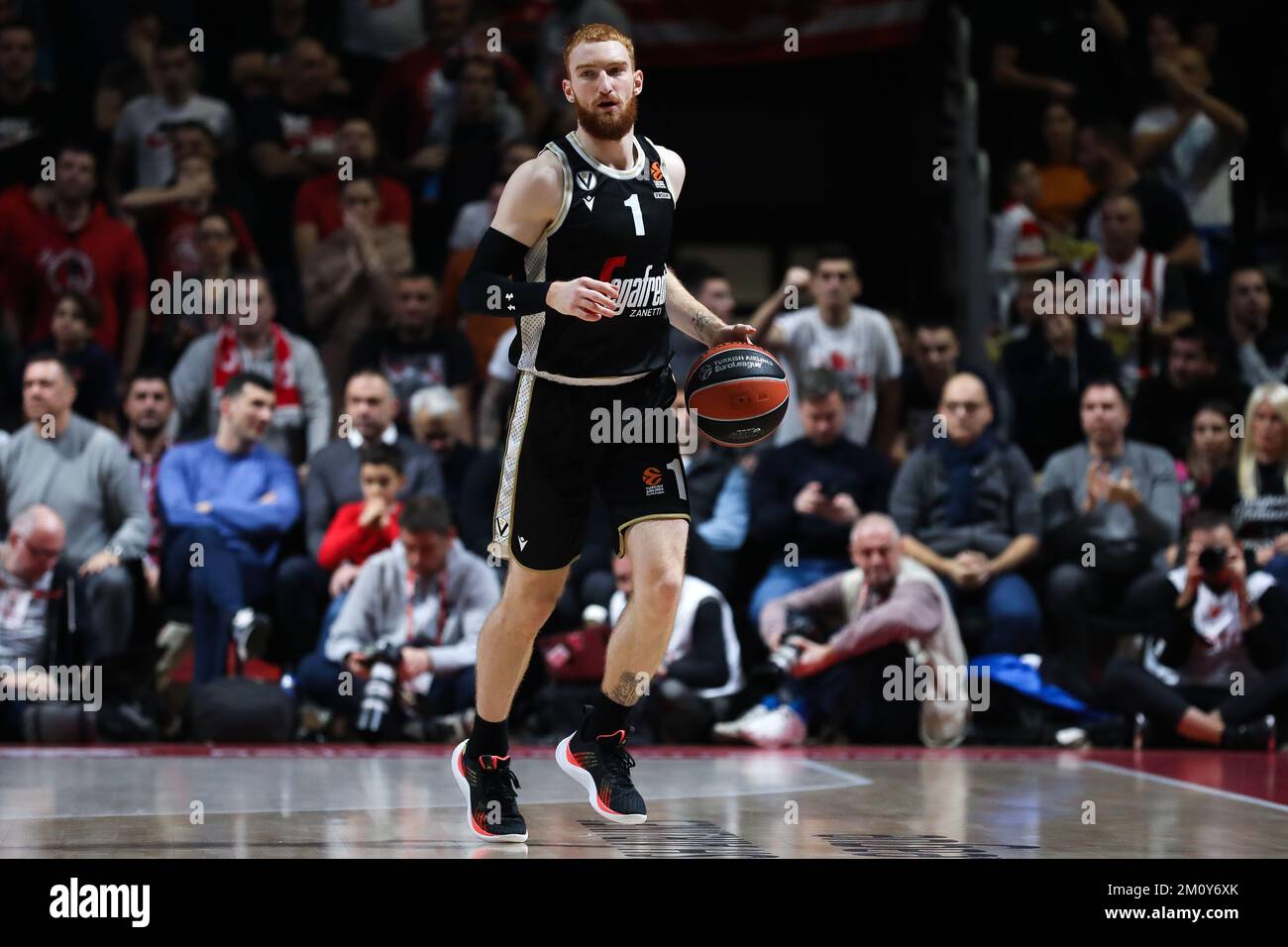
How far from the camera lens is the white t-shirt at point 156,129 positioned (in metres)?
10.7

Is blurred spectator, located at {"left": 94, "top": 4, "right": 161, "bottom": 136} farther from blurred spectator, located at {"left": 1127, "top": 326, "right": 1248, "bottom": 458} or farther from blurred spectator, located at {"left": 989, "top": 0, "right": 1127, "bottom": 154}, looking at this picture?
A: blurred spectator, located at {"left": 1127, "top": 326, "right": 1248, "bottom": 458}

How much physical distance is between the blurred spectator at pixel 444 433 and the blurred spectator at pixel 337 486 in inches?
6.0

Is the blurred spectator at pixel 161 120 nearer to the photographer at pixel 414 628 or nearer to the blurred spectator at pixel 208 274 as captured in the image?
the blurred spectator at pixel 208 274

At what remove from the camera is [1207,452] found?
9.24m

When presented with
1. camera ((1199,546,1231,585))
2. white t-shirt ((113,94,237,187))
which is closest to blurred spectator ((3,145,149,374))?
white t-shirt ((113,94,237,187))

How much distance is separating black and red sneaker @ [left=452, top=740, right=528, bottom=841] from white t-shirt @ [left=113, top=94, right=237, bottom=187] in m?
6.25

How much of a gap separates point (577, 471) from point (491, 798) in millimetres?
917

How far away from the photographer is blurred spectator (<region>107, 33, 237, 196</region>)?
1065 cm

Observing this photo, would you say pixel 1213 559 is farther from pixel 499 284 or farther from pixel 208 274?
pixel 208 274

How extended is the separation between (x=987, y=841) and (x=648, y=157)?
2.07 meters

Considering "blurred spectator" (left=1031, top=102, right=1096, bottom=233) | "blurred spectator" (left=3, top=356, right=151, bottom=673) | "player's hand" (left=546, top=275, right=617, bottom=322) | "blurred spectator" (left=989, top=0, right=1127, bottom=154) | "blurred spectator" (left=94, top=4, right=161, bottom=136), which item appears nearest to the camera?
"player's hand" (left=546, top=275, right=617, bottom=322)

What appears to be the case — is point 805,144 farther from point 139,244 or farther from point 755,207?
point 139,244

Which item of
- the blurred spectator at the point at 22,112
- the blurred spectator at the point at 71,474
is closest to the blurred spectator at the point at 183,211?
the blurred spectator at the point at 22,112
